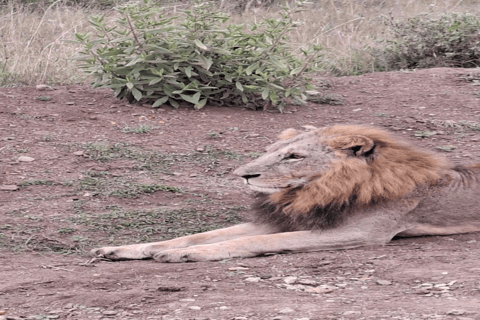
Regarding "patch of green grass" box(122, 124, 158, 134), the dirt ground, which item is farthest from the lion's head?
"patch of green grass" box(122, 124, 158, 134)

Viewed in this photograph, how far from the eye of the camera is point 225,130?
23.9 ft

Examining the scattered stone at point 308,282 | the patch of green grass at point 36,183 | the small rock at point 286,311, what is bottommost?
the patch of green grass at point 36,183

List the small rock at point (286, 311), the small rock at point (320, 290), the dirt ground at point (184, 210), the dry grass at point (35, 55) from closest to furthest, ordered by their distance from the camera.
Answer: the small rock at point (286, 311)
the dirt ground at point (184, 210)
the small rock at point (320, 290)
the dry grass at point (35, 55)

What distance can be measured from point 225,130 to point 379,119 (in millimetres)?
1709

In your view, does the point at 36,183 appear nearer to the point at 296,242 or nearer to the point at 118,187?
the point at 118,187

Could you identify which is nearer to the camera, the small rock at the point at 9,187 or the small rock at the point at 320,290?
the small rock at the point at 320,290

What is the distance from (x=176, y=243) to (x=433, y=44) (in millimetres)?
6648

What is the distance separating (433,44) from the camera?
9969 millimetres

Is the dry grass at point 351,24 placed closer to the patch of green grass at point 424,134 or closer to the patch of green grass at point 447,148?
the patch of green grass at point 424,134

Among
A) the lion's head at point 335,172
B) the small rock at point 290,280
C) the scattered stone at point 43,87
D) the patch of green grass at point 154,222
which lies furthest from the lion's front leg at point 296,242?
the scattered stone at point 43,87

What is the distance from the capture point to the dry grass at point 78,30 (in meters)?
9.03

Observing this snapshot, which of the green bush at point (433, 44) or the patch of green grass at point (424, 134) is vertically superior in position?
the green bush at point (433, 44)

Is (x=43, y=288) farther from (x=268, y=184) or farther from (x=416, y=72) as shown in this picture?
(x=416, y=72)

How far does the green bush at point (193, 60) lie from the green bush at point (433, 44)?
2800mm
